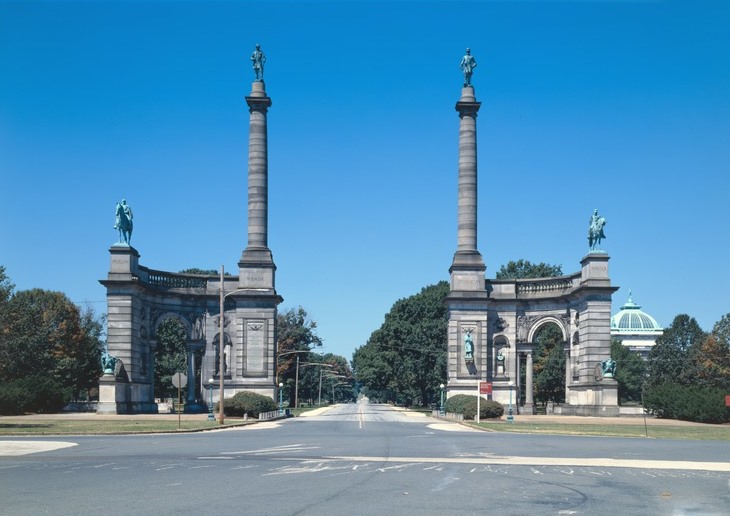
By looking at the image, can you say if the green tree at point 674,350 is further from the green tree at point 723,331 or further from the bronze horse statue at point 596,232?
the bronze horse statue at point 596,232

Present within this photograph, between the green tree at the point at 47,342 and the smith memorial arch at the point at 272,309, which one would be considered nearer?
the smith memorial arch at the point at 272,309

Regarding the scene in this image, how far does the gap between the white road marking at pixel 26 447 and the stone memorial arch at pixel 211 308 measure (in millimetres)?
30339

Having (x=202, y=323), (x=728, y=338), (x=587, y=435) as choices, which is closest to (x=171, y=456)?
(x=587, y=435)

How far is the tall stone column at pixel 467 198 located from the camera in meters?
65.9

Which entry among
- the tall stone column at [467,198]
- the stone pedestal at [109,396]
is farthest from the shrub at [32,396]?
the tall stone column at [467,198]

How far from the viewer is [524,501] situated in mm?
15867

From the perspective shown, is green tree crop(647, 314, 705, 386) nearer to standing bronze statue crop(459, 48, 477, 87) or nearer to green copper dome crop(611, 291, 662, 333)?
standing bronze statue crop(459, 48, 477, 87)

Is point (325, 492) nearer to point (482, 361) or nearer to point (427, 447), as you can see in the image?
point (427, 447)

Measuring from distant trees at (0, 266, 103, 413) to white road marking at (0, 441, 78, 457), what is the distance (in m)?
34.3

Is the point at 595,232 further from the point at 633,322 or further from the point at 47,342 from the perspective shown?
the point at 633,322

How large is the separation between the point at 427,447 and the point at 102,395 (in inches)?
1342

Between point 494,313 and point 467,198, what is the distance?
8.86 m

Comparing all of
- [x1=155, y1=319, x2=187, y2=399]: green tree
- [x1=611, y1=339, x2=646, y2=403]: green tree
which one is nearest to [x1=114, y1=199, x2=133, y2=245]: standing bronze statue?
[x1=155, y1=319, x2=187, y2=399]: green tree

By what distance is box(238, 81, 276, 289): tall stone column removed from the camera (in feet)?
212
